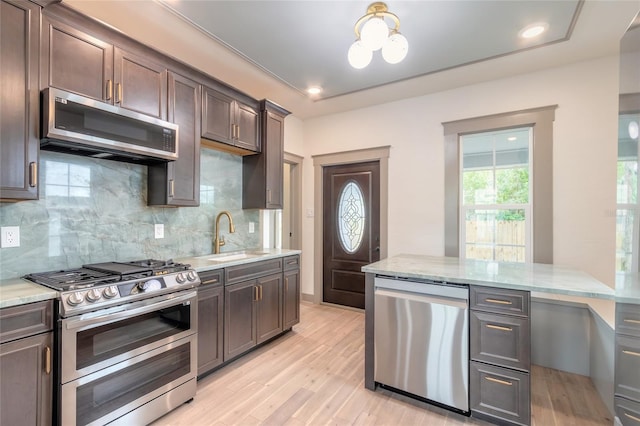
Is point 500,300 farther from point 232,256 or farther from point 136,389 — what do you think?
point 232,256

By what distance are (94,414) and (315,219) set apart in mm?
3293

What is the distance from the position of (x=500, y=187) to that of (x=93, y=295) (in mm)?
3808

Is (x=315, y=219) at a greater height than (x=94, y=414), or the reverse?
(x=315, y=219)

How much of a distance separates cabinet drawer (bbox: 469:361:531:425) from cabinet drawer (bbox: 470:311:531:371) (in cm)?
6

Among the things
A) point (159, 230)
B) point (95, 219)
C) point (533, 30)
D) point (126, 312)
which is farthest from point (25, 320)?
point (533, 30)

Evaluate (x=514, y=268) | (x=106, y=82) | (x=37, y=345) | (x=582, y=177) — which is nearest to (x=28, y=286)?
(x=37, y=345)

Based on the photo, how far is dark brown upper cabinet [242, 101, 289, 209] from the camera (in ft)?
10.9

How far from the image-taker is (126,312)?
5.76 ft

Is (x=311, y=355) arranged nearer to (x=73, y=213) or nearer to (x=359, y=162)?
(x=73, y=213)

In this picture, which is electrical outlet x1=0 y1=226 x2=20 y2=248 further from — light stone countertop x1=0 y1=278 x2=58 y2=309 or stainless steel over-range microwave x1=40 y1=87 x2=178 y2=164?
stainless steel over-range microwave x1=40 y1=87 x2=178 y2=164

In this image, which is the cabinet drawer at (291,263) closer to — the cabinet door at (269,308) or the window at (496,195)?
the cabinet door at (269,308)

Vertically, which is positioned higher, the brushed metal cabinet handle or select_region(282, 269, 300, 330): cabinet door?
the brushed metal cabinet handle

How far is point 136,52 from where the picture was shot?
7.02 feet

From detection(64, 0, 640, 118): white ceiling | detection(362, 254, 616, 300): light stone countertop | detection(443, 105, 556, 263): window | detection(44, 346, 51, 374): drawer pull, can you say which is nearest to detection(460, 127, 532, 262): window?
detection(443, 105, 556, 263): window
